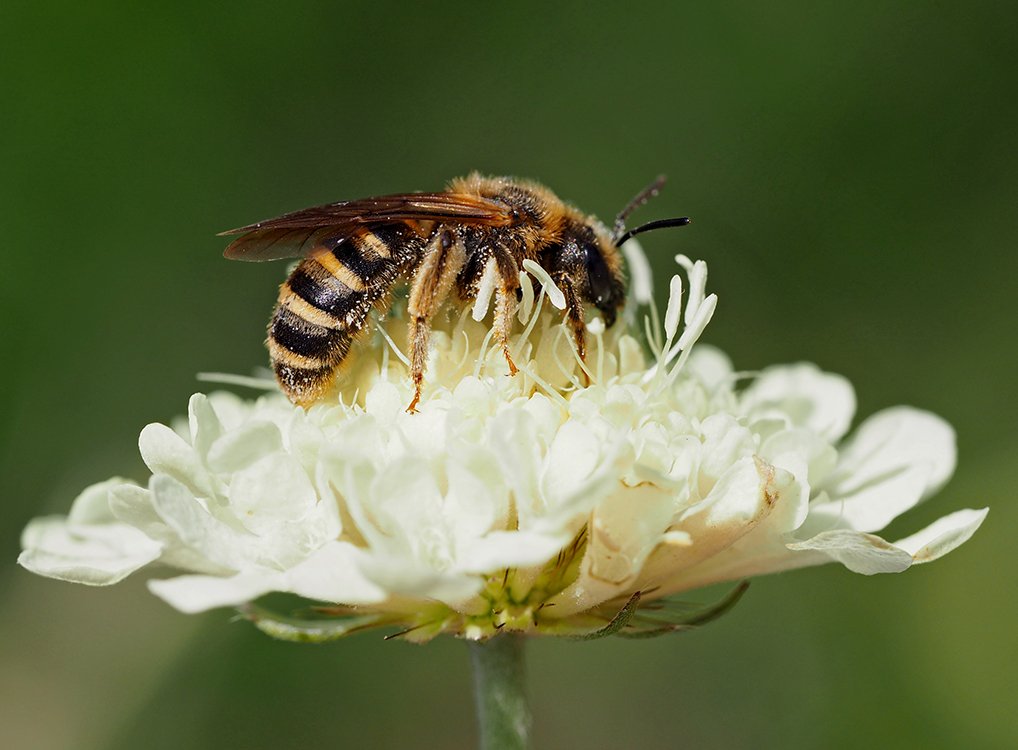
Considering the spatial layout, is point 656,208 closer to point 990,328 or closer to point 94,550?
point 990,328

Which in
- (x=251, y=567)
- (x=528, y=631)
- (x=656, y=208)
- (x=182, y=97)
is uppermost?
(x=182, y=97)

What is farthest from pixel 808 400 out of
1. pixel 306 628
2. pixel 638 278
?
pixel 306 628

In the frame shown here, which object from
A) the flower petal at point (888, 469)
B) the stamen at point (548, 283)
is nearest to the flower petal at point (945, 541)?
the flower petal at point (888, 469)

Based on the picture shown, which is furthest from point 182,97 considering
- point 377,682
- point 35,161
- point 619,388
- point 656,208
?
point 619,388

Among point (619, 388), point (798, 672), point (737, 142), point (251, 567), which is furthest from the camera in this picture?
point (737, 142)

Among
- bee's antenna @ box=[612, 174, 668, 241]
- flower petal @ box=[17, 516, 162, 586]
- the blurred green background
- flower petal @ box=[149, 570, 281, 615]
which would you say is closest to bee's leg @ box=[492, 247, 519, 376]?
bee's antenna @ box=[612, 174, 668, 241]

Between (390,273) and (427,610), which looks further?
(390,273)

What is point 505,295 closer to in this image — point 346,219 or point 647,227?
point 346,219
